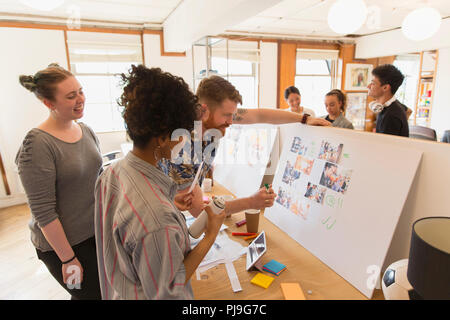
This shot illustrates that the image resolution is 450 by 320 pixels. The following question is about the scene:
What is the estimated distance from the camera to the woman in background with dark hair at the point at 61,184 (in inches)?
41.8

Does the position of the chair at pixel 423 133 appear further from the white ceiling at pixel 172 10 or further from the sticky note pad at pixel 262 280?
the sticky note pad at pixel 262 280

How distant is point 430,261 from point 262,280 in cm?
54

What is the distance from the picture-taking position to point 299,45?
5.52 m

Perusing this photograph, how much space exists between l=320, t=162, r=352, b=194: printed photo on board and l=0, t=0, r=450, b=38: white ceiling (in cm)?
300

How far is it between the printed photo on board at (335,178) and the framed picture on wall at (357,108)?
17.7 ft

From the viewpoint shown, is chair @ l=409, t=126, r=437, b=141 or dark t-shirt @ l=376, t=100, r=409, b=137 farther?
chair @ l=409, t=126, r=437, b=141

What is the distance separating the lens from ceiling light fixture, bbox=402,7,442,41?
2617 mm

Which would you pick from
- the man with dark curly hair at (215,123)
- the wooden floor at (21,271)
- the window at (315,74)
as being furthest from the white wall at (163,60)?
the man with dark curly hair at (215,123)

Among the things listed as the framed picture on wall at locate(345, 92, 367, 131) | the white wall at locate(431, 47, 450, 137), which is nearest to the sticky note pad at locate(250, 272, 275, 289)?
the white wall at locate(431, 47, 450, 137)

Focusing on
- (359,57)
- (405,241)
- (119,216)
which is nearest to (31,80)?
(119,216)

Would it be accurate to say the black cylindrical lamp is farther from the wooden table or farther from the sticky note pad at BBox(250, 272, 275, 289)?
the sticky note pad at BBox(250, 272, 275, 289)

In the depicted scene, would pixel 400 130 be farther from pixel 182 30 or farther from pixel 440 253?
pixel 182 30

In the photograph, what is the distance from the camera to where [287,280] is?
3.28 feet
